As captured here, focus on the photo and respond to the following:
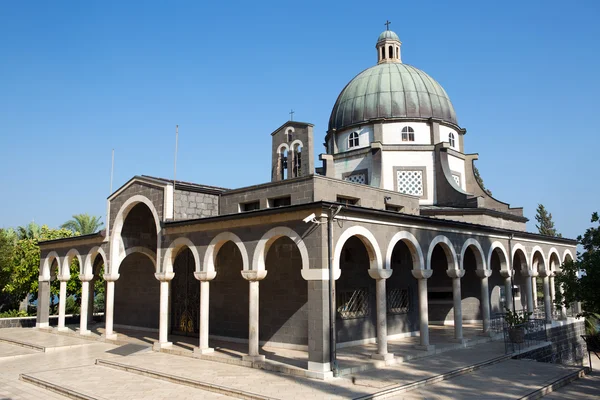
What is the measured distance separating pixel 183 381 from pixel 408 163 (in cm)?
1717

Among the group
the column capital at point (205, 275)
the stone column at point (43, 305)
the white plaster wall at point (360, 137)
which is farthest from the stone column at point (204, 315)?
the white plaster wall at point (360, 137)

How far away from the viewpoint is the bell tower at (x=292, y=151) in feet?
60.0

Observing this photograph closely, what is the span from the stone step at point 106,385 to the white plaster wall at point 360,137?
17.2 m

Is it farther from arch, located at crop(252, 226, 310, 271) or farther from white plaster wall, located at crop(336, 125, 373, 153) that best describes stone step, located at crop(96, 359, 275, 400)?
white plaster wall, located at crop(336, 125, 373, 153)

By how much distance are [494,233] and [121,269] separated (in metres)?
18.0

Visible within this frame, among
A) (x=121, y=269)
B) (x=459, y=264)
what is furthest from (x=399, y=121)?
(x=121, y=269)

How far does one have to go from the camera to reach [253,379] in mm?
12961

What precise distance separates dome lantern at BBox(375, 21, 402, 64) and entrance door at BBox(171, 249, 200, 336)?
17846mm

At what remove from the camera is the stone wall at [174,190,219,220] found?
19.0 m

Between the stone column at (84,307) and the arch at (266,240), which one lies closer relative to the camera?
the arch at (266,240)

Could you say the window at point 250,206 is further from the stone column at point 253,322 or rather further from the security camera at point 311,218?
the security camera at point 311,218

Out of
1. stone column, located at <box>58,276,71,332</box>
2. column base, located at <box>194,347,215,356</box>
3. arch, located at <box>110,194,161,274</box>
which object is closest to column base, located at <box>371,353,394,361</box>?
column base, located at <box>194,347,215,356</box>

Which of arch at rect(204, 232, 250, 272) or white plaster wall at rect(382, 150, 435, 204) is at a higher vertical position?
white plaster wall at rect(382, 150, 435, 204)

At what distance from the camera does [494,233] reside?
68.0 feet
